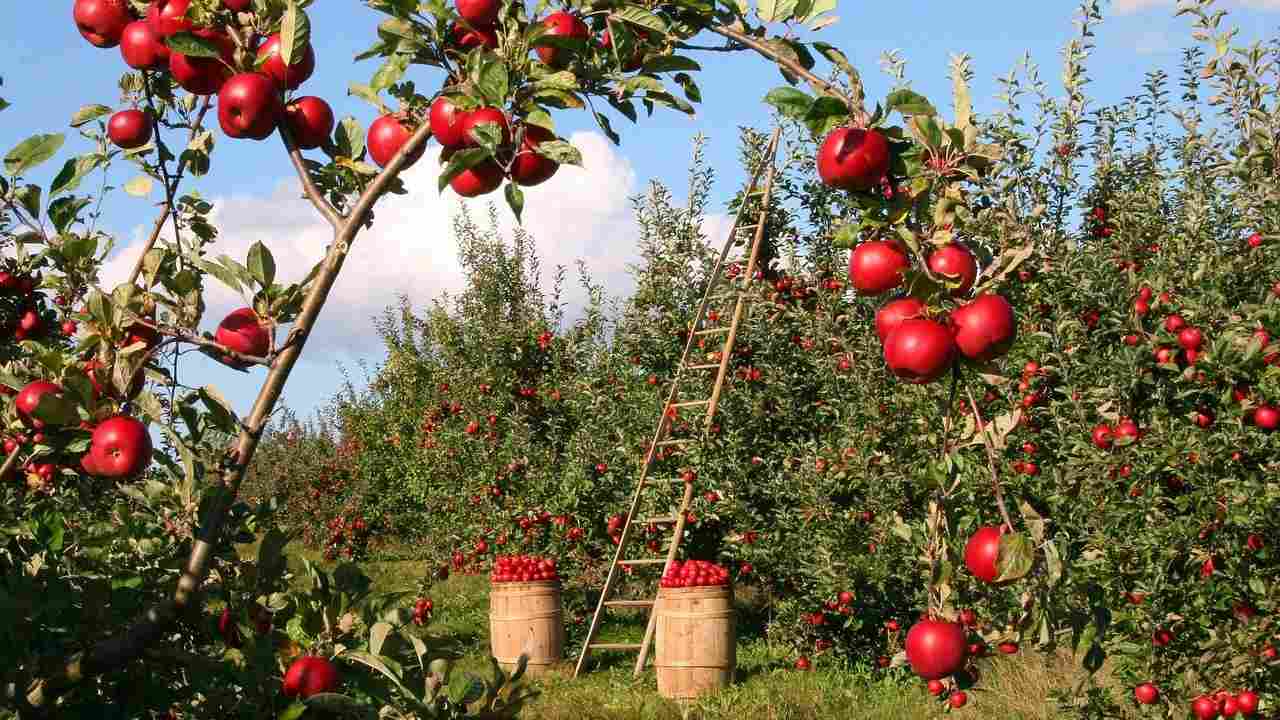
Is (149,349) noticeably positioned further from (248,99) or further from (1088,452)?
(1088,452)

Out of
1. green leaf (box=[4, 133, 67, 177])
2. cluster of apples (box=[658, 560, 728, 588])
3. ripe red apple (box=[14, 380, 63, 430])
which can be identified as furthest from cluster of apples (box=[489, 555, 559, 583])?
ripe red apple (box=[14, 380, 63, 430])

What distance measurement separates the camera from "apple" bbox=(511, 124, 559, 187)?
4.75 feet

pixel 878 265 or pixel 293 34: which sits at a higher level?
pixel 293 34

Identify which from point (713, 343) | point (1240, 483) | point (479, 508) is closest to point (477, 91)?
point (1240, 483)

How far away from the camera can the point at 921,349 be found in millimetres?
1382

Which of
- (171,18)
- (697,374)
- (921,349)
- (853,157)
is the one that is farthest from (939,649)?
(697,374)

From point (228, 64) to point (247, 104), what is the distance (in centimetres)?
12

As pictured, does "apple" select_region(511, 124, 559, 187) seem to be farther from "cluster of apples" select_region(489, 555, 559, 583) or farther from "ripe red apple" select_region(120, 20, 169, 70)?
"cluster of apples" select_region(489, 555, 559, 583)

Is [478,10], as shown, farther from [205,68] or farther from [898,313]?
[898,313]

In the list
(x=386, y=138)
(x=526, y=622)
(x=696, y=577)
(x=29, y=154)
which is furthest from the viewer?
(x=526, y=622)

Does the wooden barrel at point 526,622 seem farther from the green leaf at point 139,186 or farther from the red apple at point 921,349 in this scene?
the red apple at point 921,349

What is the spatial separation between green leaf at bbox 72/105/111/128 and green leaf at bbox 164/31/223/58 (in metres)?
0.38

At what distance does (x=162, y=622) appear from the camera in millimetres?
1521

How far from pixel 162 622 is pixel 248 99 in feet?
2.34
